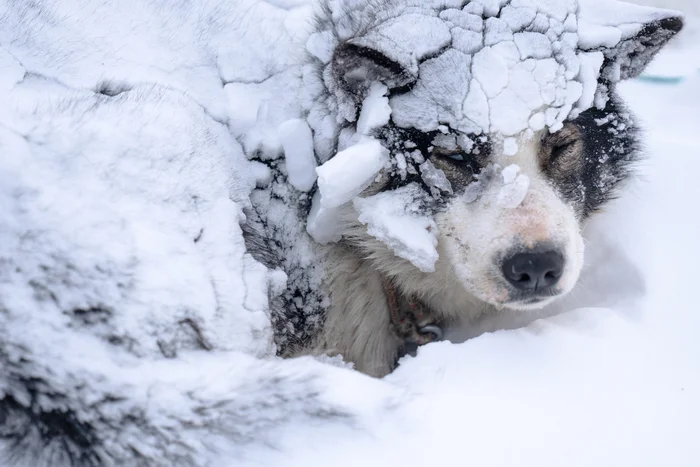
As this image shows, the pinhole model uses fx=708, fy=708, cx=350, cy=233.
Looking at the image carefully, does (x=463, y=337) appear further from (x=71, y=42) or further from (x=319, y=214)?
(x=71, y=42)

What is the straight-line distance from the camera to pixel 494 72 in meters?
1.52

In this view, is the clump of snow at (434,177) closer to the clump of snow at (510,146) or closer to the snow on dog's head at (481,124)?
the snow on dog's head at (481,124)

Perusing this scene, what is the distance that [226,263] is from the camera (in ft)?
4.63

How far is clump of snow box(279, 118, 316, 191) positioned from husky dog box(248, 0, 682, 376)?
0.03 m

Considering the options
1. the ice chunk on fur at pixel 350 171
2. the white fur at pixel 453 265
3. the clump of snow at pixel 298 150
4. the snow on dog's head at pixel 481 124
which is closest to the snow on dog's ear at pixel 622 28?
the snow on dog's head at pixel 481 124

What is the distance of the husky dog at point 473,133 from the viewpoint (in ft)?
5.05

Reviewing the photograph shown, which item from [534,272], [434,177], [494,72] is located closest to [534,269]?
[534,272]

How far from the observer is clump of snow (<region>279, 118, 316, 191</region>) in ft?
5.52

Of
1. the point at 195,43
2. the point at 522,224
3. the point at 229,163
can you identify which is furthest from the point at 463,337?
the point at 195,43

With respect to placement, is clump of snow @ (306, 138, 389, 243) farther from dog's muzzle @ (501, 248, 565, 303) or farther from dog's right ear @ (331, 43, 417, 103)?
dog's muzzle @ (501, 248, 565, 303)

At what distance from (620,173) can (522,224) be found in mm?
589

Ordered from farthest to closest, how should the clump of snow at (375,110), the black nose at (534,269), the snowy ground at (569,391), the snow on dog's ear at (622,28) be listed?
1. the snow on dog's ear at (622,28)
2. the clump of snow at (375,110)
3. the black nose at (534,269)
4. the snowy ground at (569,391)

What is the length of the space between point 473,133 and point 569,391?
1.94 ft

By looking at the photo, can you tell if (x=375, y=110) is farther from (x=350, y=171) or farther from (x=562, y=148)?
(x=562, y=148)
